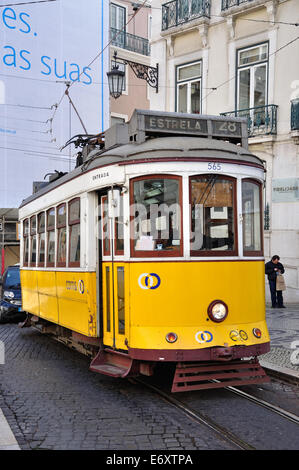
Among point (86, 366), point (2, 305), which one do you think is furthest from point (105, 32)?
point (86, 366)

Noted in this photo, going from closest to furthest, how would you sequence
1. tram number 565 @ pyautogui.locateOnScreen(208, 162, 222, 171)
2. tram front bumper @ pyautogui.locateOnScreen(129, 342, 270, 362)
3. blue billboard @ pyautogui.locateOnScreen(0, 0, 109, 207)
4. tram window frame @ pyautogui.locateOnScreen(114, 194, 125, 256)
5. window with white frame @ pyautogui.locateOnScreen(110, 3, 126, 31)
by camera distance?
tram front bumper @ pyautogui.locateOnScreen(129, 342, 270, 362), tram number 565 @ pyautogui.locateOnScreen(208, 162, 222, 171), tram window frame @ pyautogui.locateOnScreen(114, 194, 125, 256), blue billboard @ pyautogui.locateOnScreen(0, 0, 109, 207), window with white frame @ pyautogui.locateOnScreen(110, 3, 126, 31)

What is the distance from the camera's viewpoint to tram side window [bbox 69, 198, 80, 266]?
8.14 m

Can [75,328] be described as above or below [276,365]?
above

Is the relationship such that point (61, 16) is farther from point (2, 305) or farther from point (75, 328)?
point (75, 328)

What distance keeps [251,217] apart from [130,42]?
2478 centimetres

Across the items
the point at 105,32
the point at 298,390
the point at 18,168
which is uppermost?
the point at 105,32

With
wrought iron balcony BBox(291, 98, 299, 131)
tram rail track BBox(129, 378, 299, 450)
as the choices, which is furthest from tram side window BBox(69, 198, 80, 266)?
wrought iron balcony BBox(291, 98, 299, 131)

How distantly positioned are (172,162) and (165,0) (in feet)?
52.0

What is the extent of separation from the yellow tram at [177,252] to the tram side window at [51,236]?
2.00 metres

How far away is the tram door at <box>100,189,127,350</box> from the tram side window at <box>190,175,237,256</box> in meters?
0.93

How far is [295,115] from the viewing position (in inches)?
655

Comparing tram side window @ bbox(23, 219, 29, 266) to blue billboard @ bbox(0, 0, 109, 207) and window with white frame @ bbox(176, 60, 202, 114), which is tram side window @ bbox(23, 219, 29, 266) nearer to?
window with white frame @ bbox(176, 60, 202, 114)

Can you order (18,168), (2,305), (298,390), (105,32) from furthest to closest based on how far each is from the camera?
(105,32) → (18,168) → (2,305) → (298,390)

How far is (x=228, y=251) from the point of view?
6832 millimetres
